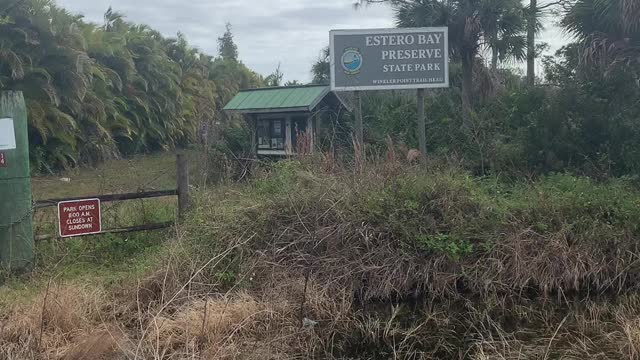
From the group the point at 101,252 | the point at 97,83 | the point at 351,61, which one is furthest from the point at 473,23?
the point at 97,83

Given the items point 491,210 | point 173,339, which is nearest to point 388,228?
point 491,210

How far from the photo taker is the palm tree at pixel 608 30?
10.2 m

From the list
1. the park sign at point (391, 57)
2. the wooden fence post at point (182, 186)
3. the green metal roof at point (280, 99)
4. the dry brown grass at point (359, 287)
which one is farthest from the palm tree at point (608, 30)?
the green metal roof at point (280, 99)

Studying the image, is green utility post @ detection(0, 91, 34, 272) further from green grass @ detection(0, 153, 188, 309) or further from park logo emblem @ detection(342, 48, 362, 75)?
park logo emblem @ detection(342, 48, 362, 75)

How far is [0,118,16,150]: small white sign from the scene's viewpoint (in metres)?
7.04

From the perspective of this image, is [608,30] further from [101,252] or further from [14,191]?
[14,191]

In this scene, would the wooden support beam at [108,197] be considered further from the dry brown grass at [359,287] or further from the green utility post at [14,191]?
the dry brown grass at [359,287]

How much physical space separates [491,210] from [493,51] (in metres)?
8.08

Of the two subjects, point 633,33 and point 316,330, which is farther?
point 633,33

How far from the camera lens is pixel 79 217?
7.50 meters

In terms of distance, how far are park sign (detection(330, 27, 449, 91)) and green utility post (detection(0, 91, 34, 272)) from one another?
5039 mm

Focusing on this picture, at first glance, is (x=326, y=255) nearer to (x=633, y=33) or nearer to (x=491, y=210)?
(x=491, y=210)

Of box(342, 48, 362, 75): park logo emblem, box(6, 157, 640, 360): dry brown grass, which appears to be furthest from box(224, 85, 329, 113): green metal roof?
box(6, 157, 640, 360): dry brown grass

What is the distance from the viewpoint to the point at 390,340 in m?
6.05
